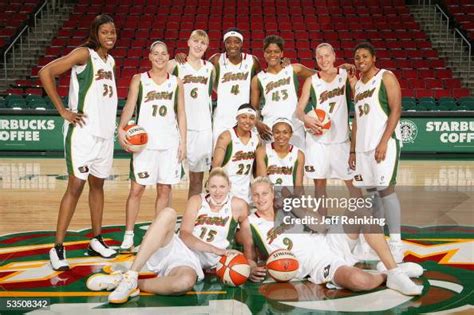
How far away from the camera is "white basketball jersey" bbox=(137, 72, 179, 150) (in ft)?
17.7

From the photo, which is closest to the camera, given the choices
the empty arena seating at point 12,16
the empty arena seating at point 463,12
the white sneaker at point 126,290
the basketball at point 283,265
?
the white sneaker at point 126,290

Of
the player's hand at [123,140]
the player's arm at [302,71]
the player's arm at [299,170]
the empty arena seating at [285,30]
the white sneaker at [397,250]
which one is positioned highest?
the empty arena seating at [285,30]

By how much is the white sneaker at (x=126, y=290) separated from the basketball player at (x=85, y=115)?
90 cm

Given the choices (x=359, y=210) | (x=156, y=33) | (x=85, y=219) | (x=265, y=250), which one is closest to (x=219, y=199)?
(x=265, y=250)

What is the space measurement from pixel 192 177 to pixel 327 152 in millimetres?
1323

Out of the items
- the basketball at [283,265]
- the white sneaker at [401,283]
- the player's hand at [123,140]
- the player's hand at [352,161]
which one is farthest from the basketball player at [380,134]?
the player's hand at [123,140]

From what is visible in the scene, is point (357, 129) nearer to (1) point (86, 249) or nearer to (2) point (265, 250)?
(2) point (265, 250)

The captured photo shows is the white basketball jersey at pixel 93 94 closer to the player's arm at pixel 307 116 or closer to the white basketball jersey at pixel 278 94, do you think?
the white basketball jersey at pixel 278 94

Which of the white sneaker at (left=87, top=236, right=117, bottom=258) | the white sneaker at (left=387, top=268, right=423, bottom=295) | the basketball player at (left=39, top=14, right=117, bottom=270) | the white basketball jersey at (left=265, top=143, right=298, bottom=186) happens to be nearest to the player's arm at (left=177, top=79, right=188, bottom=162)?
the basketball player at (left=39, top=14, right=117, bottom=270)

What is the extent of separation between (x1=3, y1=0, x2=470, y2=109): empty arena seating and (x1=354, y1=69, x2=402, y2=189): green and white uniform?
846 centimetres

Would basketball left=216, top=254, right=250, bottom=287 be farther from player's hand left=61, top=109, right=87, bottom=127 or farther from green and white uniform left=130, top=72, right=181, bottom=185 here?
player's hand left=61, top=109, right=87, bottom=127

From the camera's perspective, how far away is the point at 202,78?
6.01 m

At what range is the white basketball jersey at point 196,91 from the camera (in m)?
6.00

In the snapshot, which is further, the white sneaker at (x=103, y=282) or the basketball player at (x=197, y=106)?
the basketball player at (x=197, y=106)
